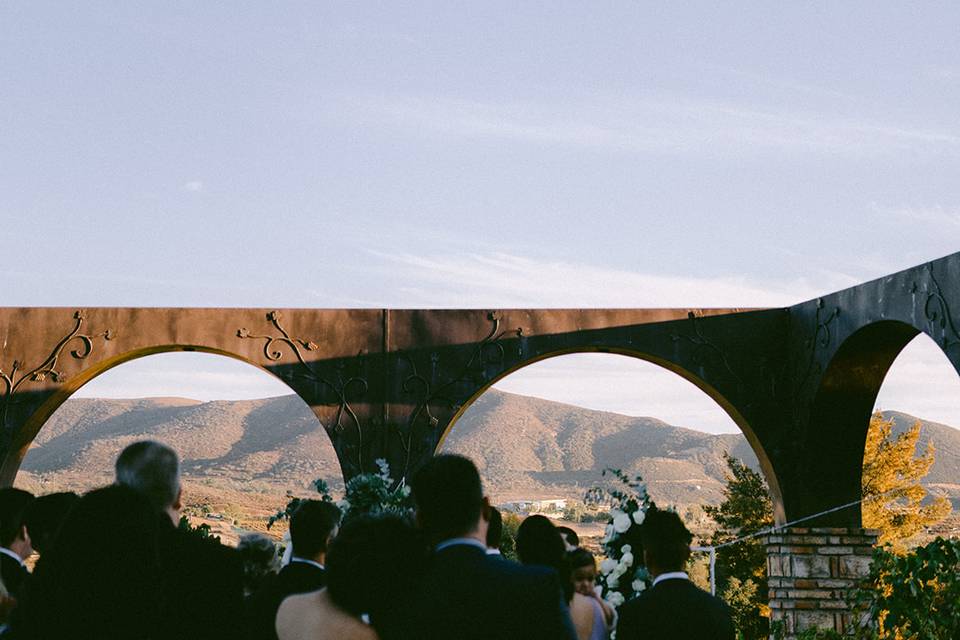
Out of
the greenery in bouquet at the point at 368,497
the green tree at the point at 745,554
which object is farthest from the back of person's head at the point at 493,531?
the green tree at the point at 745,554

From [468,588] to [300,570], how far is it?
1.24m

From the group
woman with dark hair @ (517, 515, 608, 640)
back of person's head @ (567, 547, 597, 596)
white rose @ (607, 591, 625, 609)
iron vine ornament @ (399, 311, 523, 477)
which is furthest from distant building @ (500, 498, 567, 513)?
woman with dark hair @ (517, 515, 608, 640)

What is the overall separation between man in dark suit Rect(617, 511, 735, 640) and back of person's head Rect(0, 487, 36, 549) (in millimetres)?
1892

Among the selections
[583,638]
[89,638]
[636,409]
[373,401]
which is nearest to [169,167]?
[373,401]

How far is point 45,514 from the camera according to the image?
Answer: 318cm

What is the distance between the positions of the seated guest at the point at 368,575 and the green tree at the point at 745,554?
67.8 ft

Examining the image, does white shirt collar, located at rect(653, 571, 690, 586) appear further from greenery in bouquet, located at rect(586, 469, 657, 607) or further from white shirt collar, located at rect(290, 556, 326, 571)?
greenery in bouquet, located at rect(586, 469, 657, 607)

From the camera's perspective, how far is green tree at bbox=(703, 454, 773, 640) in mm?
22453

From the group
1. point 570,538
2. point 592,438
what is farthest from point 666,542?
point 592,438

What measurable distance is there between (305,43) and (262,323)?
224 cm

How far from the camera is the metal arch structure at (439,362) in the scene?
8.43 metres

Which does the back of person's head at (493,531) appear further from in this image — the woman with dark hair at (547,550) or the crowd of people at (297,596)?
the crowd of people at (297,596)

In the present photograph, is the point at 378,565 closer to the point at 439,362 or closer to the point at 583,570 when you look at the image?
the point at 583,570

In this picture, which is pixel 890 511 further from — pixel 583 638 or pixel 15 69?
pixel 583 638
